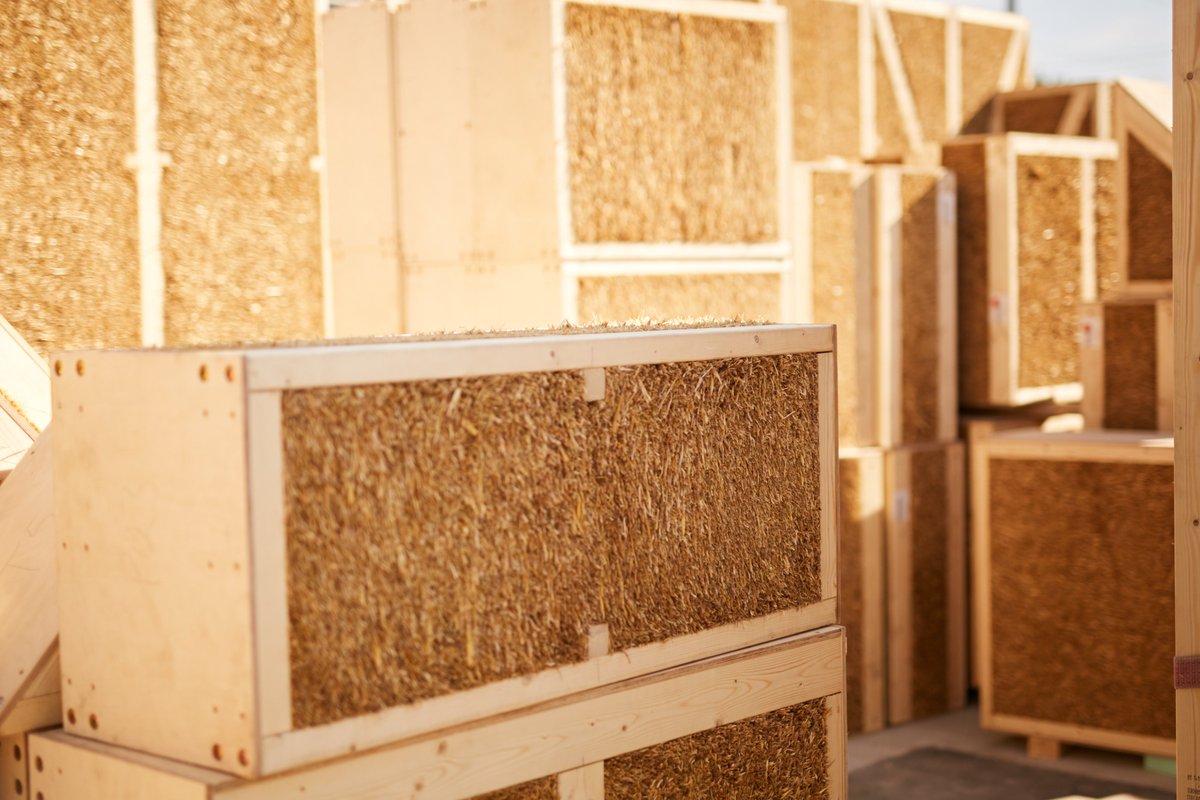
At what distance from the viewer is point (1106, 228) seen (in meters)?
7.11

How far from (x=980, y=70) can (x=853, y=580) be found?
3.92m

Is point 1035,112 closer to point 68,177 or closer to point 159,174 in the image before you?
point 159,174

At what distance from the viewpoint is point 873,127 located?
8078 mm

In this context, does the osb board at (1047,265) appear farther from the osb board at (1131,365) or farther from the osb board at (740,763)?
the osb board at (740,763)

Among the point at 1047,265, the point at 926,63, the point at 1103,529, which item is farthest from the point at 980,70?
the point at 1103,529

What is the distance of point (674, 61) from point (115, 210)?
2036 mm

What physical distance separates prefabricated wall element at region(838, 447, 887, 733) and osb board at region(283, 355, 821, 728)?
2787mm

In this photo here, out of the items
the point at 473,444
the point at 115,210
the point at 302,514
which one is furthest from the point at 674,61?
the point at 302,514

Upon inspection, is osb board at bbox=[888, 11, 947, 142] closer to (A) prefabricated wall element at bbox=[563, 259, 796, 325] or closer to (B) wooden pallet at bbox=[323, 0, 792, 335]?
(B) wooden pallet at bbox=[323, 0, 792, 335]

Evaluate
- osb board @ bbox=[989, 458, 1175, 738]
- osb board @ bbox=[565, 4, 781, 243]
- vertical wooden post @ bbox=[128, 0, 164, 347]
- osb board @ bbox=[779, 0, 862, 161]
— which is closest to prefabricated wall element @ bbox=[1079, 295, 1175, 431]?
osb board @ bbox=[989, 458, 1175, 738]

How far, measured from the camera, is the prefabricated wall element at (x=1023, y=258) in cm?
686

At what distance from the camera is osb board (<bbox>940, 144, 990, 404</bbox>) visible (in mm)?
6883

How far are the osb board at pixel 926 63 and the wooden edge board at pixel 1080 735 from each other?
3754 mm

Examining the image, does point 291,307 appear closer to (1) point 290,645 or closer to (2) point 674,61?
(2) point 674,61
